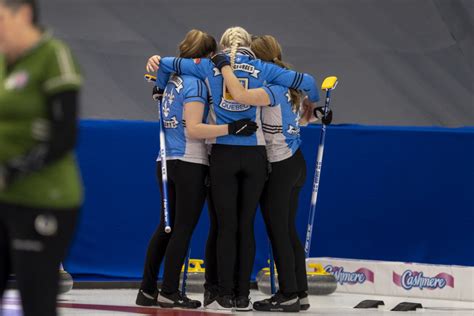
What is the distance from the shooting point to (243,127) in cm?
505

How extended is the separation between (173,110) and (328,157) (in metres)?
1.39

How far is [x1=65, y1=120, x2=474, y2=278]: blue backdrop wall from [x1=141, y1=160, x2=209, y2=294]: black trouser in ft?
3.27

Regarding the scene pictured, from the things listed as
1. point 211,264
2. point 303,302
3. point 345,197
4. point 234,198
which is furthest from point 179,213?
point 345,197

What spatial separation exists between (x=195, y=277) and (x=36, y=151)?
3.68m

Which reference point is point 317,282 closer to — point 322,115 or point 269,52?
point 322,115

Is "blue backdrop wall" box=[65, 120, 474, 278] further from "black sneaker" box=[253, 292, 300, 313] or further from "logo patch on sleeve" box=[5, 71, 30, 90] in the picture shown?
"logo patch on sleeve" box=[5, 71, 30, 90]

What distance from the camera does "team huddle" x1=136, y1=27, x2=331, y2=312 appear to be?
507 cm

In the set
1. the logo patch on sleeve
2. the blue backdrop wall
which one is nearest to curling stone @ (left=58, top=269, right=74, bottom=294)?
the blue backdrop wall

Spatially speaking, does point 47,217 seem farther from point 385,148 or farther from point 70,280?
point 385,148

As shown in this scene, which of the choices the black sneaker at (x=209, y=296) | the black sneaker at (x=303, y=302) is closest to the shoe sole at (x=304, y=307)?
the black sneaker at (x=303, y=302)

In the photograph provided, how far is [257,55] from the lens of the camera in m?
5.27

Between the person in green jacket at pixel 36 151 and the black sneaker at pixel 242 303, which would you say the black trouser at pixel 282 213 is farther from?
the person in green jacket at pixel 36 151

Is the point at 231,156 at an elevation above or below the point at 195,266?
above

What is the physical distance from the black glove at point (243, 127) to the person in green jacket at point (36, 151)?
7.81 feet
